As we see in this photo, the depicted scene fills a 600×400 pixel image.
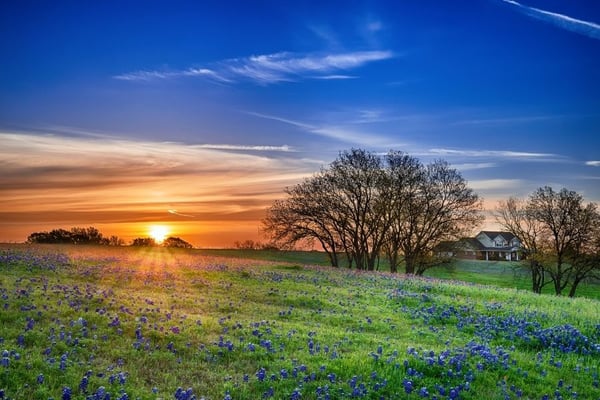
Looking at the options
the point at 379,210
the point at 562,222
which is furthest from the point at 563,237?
the point at 379,210

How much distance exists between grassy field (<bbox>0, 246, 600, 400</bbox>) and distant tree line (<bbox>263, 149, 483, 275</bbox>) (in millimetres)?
30727

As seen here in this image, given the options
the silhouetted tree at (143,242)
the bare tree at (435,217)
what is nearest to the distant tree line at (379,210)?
the bare tree at (435,217)

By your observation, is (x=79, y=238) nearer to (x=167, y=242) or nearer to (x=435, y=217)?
(x=167, y=242)

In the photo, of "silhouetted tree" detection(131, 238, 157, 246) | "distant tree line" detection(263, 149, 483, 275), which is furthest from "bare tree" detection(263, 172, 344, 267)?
"silhouetted tree" detection(131, 238, 157, 246)

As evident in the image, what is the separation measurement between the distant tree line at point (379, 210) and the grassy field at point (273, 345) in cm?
3073

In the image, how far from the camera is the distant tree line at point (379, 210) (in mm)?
51469

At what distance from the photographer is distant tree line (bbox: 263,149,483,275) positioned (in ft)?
169

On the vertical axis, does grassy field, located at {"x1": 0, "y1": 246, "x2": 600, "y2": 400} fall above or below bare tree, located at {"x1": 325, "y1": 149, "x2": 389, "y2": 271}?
below

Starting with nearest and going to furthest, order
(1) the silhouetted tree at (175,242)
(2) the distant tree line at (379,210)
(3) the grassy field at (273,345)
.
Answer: (3) the grassy field at (273,345) → (2) the distant tree line at (379,210) → (1) the silhouetted tree at (175,242)

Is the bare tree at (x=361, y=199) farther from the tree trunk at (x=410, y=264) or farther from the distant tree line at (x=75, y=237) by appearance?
the distant tree line at (x=75, y=237)

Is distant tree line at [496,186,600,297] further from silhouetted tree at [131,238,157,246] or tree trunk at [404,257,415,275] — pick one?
silhouetted tree at [131,238,157,246]

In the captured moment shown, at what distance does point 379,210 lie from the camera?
168ft

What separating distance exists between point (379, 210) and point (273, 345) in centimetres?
4025

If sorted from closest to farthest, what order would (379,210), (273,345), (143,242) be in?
(273,345) → (379,210) → (143,242)
